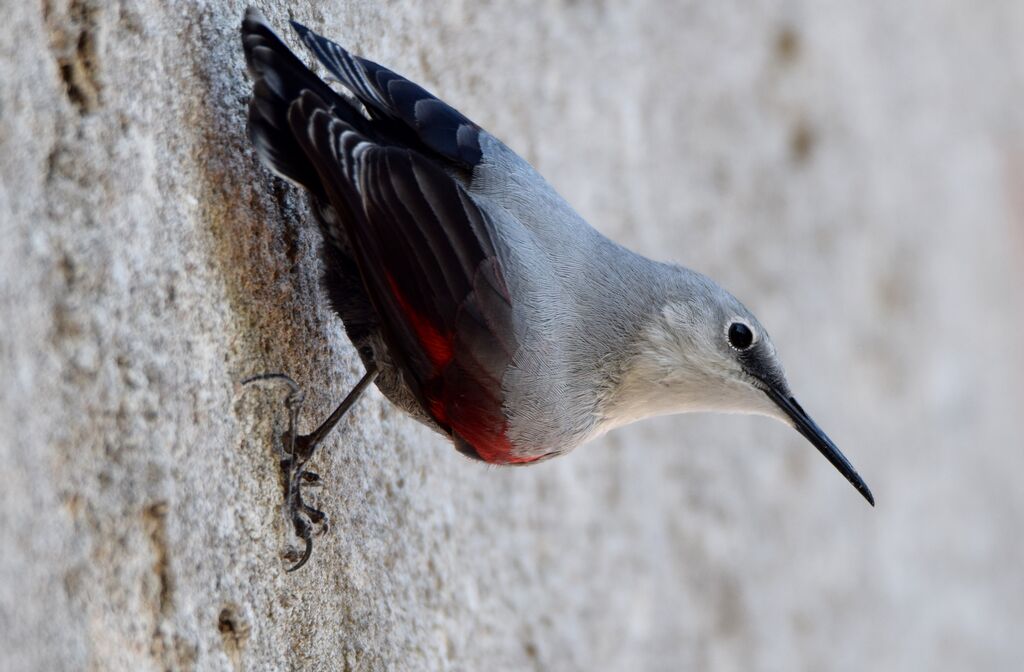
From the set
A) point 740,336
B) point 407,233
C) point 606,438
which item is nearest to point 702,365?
point 740,336

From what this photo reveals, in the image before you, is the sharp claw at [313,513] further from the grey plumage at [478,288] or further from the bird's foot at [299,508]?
the grey plumage at [478,288]

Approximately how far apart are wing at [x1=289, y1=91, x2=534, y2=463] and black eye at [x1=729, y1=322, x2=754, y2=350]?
509 mm

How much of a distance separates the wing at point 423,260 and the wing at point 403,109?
0.12 meters

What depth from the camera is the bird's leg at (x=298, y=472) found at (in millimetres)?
1648

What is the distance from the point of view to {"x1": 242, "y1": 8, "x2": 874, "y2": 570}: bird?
5.18ft

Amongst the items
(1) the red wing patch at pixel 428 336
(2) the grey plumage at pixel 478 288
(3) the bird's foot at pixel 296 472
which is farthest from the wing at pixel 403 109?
(3) the bird's foot at pixel 296 472

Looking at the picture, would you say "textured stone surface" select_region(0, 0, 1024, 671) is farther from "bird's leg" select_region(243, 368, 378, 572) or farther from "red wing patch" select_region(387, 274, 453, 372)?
"red wing patch" select_region(387, 274, 453, 372)

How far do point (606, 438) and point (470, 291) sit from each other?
1.62 meters

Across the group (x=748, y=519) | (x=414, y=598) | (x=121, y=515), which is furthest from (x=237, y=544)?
(x=748, y=519)

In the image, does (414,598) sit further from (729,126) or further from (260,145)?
(729,126)

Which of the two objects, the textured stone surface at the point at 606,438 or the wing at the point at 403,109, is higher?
the wing at the point at 403,109

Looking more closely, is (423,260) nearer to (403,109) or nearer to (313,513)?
(403,109)

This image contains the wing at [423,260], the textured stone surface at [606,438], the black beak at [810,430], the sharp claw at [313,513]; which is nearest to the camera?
the textured stone surface at [606,438]

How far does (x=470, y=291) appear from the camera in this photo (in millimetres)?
1621
